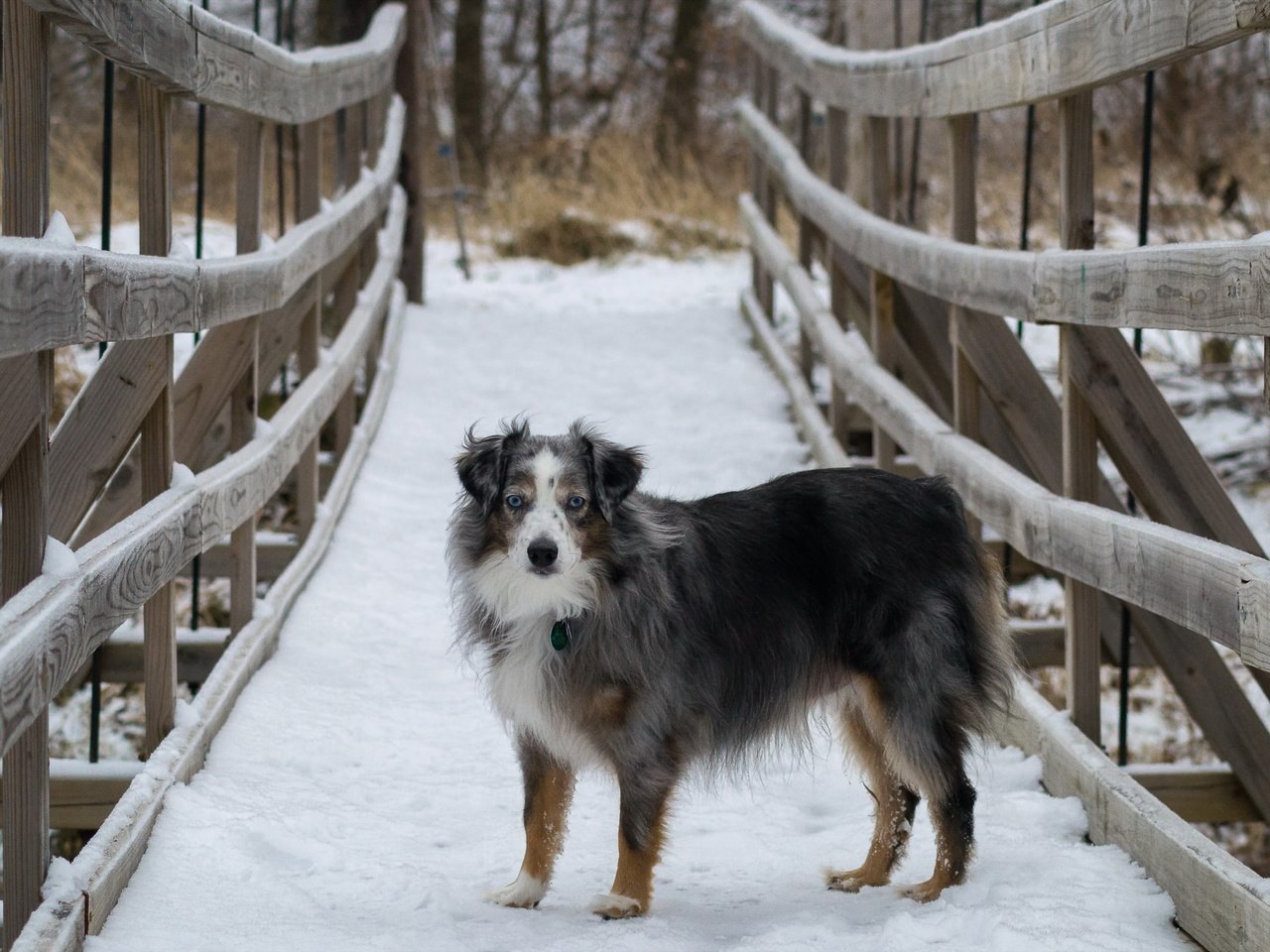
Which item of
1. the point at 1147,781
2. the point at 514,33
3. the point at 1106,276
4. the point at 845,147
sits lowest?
the point at 1147,781

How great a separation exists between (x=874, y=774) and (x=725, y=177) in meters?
12.5

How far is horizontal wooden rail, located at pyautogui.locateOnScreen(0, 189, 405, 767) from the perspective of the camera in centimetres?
235

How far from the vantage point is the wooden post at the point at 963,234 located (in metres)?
4.88

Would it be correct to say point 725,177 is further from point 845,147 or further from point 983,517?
point 983,517

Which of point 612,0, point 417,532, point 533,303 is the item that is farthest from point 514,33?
point 417,532

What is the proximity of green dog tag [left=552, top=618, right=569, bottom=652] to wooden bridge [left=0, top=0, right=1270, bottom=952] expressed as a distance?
35.7 inches

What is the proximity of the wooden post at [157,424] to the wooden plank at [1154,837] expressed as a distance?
2327mm

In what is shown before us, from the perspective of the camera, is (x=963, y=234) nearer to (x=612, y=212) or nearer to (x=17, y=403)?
(x=17, y=403)

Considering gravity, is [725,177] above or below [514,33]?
below

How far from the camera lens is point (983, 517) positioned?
4516 millimetres

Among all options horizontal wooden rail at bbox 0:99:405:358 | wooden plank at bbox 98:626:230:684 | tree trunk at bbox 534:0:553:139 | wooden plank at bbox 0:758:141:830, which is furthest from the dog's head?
tree trunk at bbox 534:0:553:139

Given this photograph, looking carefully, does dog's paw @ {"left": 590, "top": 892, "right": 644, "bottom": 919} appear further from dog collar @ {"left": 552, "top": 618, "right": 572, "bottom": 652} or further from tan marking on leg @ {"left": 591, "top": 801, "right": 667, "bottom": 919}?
dog collar @ {"left": 552, "top": 618, "right": 572, "bottom": 652}

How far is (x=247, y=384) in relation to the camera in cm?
479

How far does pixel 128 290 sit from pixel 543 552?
1.04 metres
